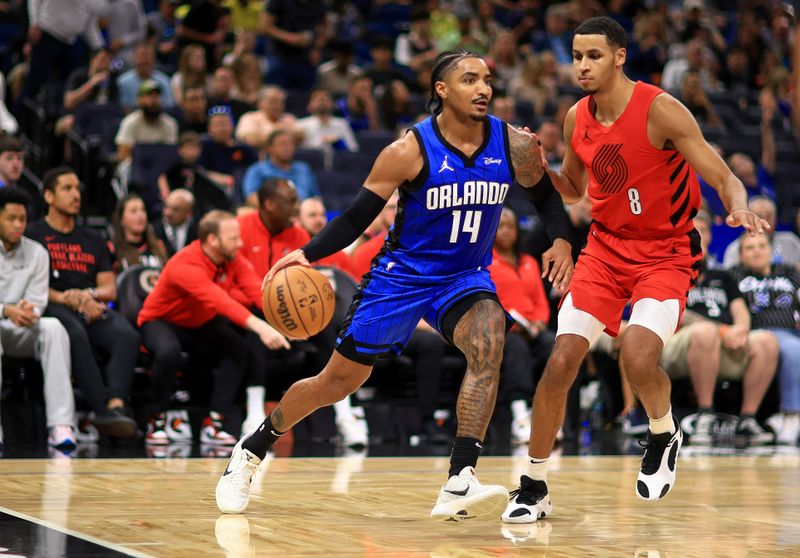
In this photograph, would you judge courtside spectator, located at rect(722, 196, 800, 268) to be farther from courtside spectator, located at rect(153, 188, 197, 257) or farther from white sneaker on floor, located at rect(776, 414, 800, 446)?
courtside spectator, located at rect(153, 188, 197, 257)

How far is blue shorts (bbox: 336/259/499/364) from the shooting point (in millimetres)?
5035

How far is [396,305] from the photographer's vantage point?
5.05m

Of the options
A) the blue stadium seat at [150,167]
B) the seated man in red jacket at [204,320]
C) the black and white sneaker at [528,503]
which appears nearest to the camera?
the black and white sneaker at [528,503]

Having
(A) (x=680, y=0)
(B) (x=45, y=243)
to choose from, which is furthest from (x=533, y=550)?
(A) (x=680, y=0)

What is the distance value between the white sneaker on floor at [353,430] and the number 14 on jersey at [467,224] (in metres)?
3.30

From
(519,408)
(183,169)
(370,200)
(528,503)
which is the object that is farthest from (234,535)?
A: (183,169)

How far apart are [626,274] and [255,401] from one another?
3.64 meters

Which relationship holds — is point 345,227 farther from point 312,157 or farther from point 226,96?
point 226,96

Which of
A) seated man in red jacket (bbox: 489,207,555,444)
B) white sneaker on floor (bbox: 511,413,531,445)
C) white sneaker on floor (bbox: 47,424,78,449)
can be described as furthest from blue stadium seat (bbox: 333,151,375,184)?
white sneaker on floor (bbox: 47,424,78,449)

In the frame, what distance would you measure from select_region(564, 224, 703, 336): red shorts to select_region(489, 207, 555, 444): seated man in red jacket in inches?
136

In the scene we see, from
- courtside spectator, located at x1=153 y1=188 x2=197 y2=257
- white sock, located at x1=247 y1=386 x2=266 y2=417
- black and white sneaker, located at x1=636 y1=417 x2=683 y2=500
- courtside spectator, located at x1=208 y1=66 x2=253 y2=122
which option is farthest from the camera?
courtside spectator, located at x1=208 y1=66 x2=253 y2=122

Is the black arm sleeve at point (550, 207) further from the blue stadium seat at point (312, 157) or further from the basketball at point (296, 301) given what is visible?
the blue stadium seat at point (312, 157)

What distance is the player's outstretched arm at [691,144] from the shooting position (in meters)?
4.90

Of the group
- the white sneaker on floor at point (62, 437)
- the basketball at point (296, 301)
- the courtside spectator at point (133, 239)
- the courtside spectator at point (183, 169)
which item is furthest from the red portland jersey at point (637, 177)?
the courtside spectator at point (183, 169)
